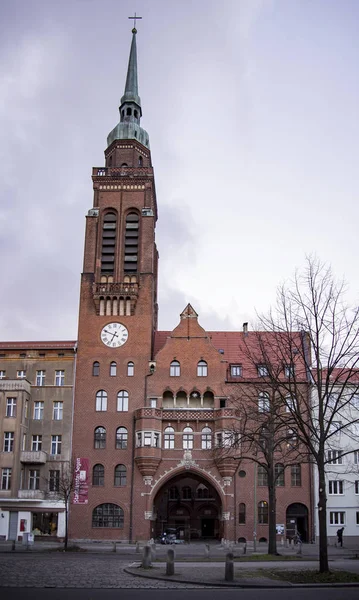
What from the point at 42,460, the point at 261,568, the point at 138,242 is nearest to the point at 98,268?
the point at 138,242

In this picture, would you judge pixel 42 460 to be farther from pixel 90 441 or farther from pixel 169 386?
pixel 169 386

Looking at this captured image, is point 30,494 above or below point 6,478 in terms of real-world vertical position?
below

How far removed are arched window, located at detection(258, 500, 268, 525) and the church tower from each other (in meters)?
10.6

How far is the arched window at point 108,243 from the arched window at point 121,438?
47.2ft

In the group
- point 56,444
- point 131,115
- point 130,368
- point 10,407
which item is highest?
point 131,115

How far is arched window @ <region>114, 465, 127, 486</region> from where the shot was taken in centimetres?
5575

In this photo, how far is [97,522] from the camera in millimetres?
55000

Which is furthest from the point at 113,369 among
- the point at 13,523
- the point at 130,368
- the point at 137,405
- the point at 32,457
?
the point at 13,523

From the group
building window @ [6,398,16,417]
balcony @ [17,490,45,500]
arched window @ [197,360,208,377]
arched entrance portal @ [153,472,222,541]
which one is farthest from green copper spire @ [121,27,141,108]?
arched entrance portal @ [153,472,222,541]

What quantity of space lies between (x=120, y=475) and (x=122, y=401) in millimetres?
6129

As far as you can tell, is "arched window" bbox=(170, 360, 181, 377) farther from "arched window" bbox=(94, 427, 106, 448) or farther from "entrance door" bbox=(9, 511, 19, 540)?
"entrance door" bbox=(9, 511, 19, 540)

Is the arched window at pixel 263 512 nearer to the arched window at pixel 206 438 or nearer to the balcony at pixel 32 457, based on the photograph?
the arched window at pixel 206 438

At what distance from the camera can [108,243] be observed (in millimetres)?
62750

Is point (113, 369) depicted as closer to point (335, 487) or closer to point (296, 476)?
point (296, 476)
